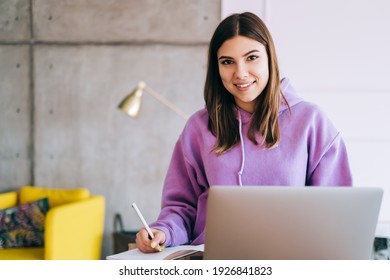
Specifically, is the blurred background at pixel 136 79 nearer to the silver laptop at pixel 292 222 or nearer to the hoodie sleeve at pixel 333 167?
the hoodie sleeve at pixel 333 167

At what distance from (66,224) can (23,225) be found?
0.38 metres

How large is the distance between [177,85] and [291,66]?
→ 84cm

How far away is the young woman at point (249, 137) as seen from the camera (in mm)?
1636

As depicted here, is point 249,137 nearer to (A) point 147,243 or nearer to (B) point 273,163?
(B) point 273,163

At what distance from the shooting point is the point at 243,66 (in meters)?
1.61

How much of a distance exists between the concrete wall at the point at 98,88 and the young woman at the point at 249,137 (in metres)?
2.53

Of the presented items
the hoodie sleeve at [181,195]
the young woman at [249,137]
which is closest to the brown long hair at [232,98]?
the young woman at [249,137]

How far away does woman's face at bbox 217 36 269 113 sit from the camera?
162 cm

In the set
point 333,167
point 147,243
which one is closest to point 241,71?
point 333,167

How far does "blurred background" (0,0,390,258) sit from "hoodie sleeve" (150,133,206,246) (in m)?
2.47

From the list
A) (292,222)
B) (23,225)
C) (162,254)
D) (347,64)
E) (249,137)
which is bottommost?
(23,225)

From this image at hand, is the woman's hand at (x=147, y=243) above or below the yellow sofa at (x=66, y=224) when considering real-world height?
above
